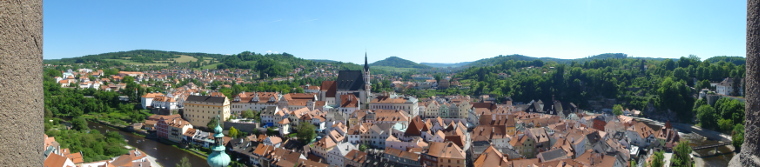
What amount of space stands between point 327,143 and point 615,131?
1754 centimetres

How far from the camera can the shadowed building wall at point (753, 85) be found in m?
1.65

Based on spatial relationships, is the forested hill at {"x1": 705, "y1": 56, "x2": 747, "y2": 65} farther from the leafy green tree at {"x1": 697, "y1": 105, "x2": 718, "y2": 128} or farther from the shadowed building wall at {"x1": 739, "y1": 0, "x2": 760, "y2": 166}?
the shadowed building wall at {"x1": 739, "y1": 0, "x2": 760, "y2": 166}

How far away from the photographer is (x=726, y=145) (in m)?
26.8

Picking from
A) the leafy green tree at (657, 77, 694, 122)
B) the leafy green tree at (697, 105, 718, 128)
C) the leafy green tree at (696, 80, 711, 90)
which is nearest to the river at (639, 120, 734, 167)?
the leafy green tree at (697, 105, 718, 128)

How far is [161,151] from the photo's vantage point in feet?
82.7

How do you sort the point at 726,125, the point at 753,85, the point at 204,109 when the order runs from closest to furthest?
the point at 753,85 < the point at 726,125 < the point at 204,109

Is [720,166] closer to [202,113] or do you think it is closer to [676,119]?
[676,119]

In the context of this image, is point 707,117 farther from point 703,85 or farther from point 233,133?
point 233,133

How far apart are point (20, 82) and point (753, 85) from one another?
8.41ft

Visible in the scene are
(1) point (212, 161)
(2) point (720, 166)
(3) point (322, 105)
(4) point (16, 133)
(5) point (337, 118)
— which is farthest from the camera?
(3) point (322, 105)

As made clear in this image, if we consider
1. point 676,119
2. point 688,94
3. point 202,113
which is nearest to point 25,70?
point 202,113

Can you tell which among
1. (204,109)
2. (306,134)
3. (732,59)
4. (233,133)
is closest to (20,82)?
(306,134)

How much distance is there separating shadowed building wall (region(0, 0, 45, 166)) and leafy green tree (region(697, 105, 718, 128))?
131 ft

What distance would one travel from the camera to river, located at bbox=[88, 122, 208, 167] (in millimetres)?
22891
